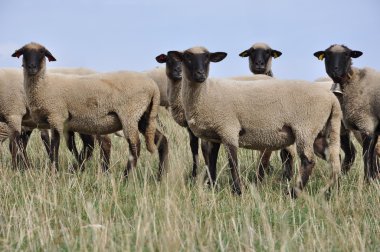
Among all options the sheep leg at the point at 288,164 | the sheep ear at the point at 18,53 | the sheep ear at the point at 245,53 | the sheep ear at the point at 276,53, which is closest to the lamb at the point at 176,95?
the sheep leg at the point at 288,164

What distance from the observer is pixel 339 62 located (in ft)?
26.8

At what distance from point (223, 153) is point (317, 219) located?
4.72 meters

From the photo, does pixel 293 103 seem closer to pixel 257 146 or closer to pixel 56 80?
pixel 257 146

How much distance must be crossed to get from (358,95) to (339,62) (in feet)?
1.75

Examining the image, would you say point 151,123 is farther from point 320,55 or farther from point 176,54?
point 320,55

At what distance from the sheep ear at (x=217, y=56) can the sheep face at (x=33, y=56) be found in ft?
8.27

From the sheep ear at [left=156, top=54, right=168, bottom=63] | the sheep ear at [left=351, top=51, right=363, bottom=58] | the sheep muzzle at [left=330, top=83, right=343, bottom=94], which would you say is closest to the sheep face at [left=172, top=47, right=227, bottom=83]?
the sheep ear at [left=156, top=54, right=168, bottom=63]

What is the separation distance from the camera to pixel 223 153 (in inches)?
403

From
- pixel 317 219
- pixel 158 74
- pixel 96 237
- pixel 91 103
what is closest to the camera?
Answer: pixel 96 237

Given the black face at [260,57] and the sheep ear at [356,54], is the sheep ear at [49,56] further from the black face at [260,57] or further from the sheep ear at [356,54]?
the sheep ear at [356,54]

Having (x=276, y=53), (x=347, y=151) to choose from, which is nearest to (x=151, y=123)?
Result: (x=347, y=151)

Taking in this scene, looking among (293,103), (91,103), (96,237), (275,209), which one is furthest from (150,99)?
(96,237)

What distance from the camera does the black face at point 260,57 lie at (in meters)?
11.3

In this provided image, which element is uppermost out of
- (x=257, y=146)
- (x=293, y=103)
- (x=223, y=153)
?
(x=293, y=103)
